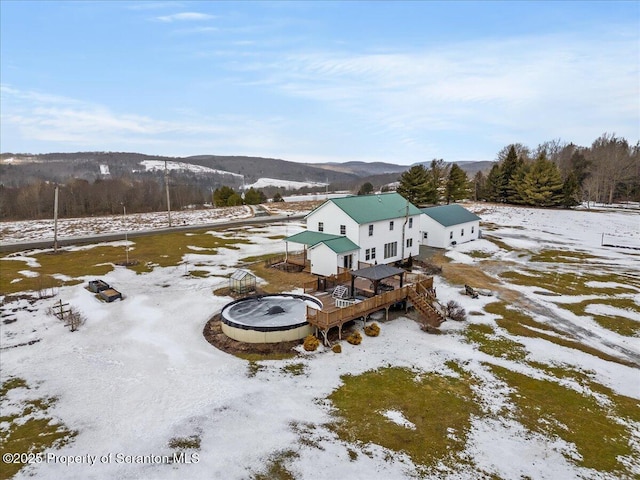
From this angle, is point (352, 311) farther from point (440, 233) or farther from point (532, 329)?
point (440, 233)

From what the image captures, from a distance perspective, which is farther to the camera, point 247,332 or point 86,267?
point 86,267

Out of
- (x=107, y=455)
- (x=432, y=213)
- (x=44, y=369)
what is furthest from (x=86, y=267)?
(x=432, y=213)

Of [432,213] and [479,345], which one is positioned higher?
[432,213]

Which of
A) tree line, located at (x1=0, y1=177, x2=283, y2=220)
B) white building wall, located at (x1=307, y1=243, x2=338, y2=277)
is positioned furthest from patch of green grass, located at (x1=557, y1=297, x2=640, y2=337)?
tree line, located at (x1=0, y1=177, x2=283, y2=220)

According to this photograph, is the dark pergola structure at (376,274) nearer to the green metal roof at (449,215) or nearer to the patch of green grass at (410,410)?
the patch of green grass at (410,410)

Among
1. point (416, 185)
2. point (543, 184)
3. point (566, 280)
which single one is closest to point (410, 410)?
point (566, 280)

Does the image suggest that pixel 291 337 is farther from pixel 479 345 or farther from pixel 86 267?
pixel 86 267

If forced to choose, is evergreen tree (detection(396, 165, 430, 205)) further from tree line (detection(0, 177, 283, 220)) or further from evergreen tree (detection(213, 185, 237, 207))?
evergreen tree (detection(213, 185, 237, 207))
